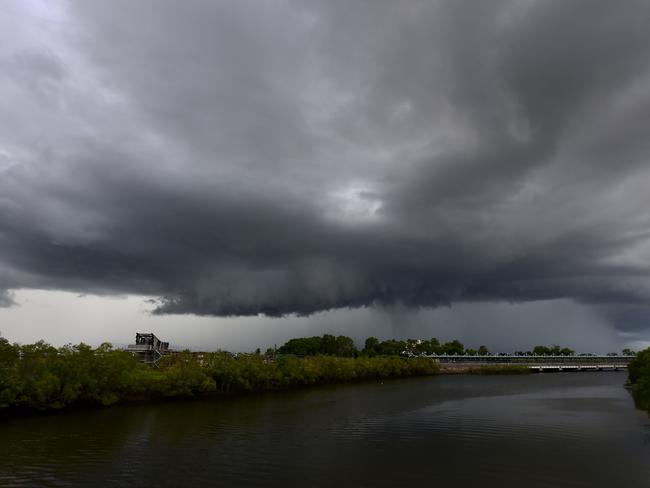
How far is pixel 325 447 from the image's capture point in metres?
69.0

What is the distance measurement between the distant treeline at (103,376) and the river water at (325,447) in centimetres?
571

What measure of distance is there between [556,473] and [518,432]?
29.2 metres

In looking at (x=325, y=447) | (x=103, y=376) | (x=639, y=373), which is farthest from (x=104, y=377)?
(x=639, y=373)

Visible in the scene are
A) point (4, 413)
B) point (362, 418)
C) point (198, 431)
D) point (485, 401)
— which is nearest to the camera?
point (198, 431)

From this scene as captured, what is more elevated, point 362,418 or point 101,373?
point 101,373

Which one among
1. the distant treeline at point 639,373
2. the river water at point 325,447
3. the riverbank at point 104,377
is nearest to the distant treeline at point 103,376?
the riverbank at point 104,377

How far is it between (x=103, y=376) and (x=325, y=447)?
70824 millimetres

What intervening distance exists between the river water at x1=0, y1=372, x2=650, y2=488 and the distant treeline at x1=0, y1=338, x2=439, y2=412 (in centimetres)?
571

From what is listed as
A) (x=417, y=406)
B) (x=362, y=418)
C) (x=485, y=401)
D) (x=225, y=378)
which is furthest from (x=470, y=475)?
(x=225, y=378)

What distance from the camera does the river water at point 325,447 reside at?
5238 cm

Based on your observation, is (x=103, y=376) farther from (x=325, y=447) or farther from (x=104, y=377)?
(x=325, y=447)

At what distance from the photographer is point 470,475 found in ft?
179

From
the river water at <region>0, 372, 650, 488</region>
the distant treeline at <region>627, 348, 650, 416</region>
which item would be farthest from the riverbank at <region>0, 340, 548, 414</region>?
the distant treeline at <region>627, 348, 650, 416</region>

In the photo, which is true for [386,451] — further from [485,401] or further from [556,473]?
[485,401]
